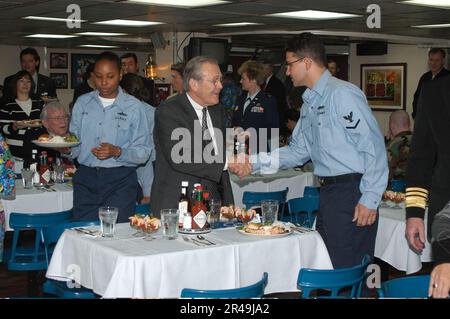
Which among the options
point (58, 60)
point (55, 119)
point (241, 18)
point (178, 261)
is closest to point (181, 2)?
point (241, 18)

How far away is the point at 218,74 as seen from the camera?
4.39 m

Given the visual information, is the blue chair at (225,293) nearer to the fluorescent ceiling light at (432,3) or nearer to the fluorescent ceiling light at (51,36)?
the fluorescent ceiling light at (432,3)

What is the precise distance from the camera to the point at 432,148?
3146 millimetres

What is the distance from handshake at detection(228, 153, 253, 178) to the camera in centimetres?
459

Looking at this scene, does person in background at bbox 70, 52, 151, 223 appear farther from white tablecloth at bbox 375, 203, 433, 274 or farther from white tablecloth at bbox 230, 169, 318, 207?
white tablecloth at bbox 230, 169, 318, 207

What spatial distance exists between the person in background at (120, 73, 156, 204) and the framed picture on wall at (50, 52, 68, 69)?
13.8 meters

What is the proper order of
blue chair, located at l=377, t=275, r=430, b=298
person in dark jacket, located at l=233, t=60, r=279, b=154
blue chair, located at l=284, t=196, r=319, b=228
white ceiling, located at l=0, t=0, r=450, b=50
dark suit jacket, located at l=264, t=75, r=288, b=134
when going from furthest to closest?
1. dark suit jacket, located at l=264, t=75, r=288, b=134
2. white ceiling, located at l=0, t=0, r=450, b=50
3. person in dark jacket, located at l=233, t=60, r=279, b=154
4. blue chair, located at l=284, t=196, r=319, b=228
5. blue chair, located at l=377, t=275, r=430, b=298

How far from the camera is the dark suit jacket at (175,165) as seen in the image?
13.9ft

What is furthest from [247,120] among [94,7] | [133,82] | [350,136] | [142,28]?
[142,28]

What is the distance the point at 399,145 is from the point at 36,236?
3.18 metres

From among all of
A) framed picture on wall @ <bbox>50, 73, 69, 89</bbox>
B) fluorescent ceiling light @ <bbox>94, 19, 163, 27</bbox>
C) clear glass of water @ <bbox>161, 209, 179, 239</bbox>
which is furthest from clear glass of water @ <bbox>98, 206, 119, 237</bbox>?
framed picture on wall @ <bbox>50, 73, 69, 89</bbox>

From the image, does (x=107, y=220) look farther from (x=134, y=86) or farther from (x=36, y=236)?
(x=134, y=86)

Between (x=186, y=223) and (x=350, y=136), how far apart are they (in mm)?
987

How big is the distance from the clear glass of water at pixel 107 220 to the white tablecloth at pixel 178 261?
0.07 metres
